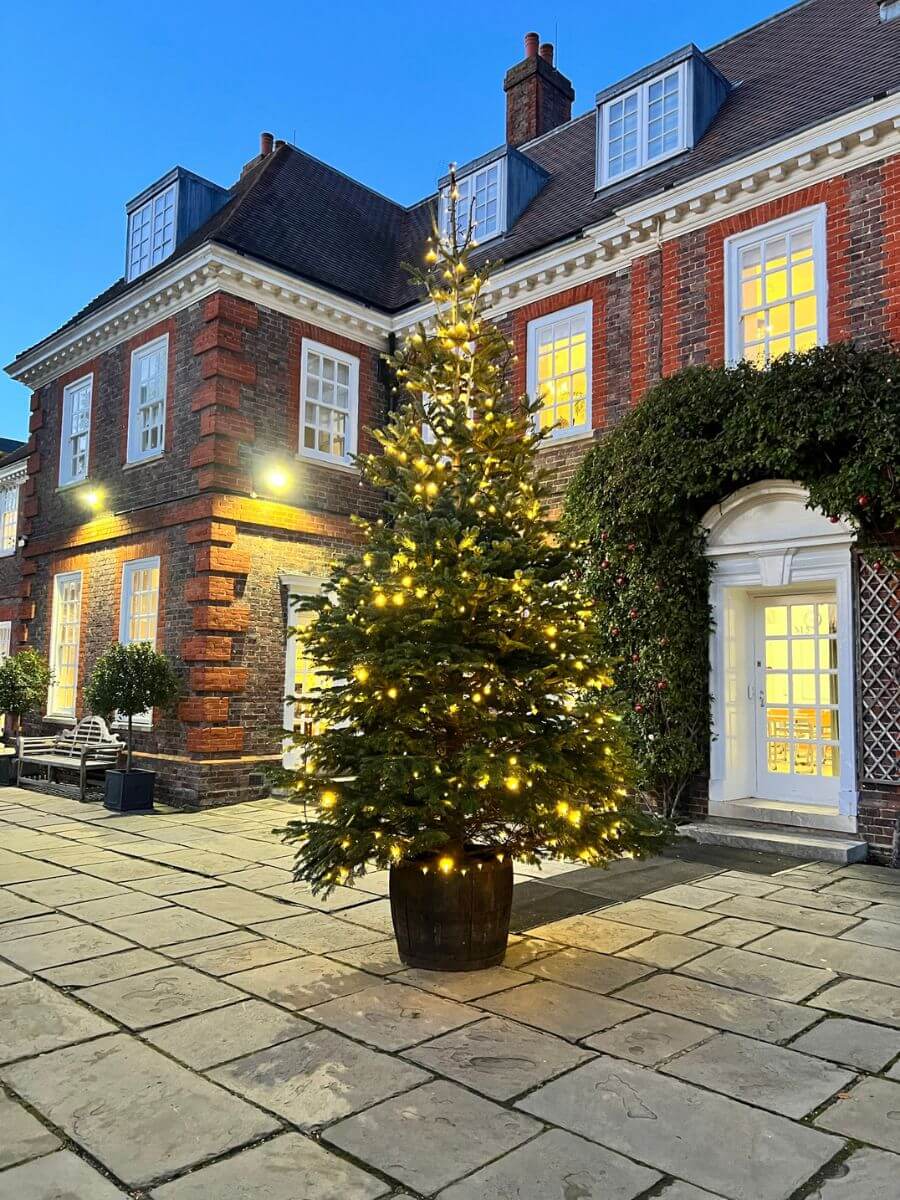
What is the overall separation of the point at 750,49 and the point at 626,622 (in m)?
8.69

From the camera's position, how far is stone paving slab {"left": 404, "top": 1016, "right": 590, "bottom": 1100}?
3510 mm

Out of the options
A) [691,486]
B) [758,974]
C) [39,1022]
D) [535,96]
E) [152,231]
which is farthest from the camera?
[535,96]

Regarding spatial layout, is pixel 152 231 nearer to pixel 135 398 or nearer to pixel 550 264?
pixel 135 398

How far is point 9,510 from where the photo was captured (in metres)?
20.1

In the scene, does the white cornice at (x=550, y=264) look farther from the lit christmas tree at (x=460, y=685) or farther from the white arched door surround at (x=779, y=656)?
the lit christmas tree at (x=460, y=685)

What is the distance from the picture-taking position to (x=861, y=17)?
35.7 feet

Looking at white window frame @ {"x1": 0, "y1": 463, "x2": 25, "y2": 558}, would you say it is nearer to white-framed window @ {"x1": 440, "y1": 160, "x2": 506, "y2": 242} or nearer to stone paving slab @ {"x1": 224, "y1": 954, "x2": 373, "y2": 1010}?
white-framed window @ {"x1": 440, "y1": 160, "x2": 506, "y2": 242}

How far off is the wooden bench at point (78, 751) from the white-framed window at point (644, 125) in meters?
10.2

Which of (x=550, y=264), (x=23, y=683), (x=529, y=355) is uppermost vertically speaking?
(x=550, y=264)

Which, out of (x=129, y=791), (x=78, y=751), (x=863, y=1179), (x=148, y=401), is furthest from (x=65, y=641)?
(x=863, y=1179)

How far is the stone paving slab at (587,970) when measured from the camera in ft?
15.5

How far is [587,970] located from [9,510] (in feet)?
62.6

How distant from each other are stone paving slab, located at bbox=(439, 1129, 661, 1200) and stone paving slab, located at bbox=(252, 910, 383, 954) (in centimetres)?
249

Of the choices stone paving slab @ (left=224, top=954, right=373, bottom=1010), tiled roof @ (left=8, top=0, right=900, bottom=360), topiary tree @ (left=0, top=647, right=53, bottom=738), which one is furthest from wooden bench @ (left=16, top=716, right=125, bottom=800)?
stone paving slab @ (left=224, top=954, right=373, bottom=1010)
